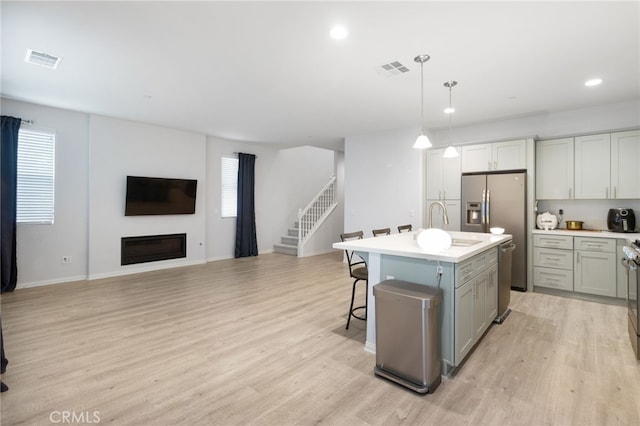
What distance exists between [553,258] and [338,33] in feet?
14.7

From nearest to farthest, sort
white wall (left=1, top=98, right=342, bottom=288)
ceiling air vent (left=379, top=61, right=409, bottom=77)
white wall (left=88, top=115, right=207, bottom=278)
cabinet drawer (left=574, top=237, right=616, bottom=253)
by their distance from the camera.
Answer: ceiling air vent (left=379, top=61, right=409, bottom=77), cabinet drawer (left=574, top=237, right=616, bottom=253), white wall (left=1, top=98, right=342, bottom=288), white wall (left=88, top=115, right=207, bottom=278)

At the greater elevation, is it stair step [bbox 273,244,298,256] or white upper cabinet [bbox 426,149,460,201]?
white upper cabinet [bbox 426,149,460,201]

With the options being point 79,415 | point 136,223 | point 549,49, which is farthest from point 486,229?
point 136,223

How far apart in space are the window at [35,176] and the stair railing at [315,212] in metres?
5.00

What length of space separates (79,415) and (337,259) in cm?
589

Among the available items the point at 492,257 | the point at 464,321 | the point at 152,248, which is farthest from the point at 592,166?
the point at 152,248

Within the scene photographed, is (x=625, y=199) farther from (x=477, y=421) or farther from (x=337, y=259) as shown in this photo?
(x=337, y=259)

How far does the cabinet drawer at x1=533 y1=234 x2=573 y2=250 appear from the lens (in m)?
4.48

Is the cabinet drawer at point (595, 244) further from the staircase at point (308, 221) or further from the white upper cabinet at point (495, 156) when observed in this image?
the staircase at point (308, 221)

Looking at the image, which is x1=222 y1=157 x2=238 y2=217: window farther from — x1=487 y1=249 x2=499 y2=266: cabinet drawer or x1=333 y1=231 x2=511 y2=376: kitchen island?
x1=487 y1=249 x2=499 y2=266: cabinet drawer

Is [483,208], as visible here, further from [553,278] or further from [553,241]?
[553,278]

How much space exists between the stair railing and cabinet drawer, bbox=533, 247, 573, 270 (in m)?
5.00

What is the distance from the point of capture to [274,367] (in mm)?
2568

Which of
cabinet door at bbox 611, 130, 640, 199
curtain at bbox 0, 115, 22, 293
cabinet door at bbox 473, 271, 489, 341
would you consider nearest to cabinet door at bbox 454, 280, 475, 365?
cabinet door at bbox 473, 271, 489, 341
